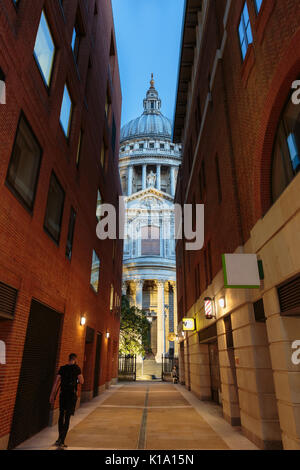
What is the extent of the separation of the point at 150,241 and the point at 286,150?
46548 millimetres

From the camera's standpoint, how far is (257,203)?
764 cm

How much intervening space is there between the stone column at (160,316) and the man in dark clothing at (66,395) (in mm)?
39714

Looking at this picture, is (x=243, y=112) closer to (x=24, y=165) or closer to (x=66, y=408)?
(x=24, y=165)

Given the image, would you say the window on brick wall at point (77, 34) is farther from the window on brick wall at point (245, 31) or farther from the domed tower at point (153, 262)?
the domed tower at point (153, 262)

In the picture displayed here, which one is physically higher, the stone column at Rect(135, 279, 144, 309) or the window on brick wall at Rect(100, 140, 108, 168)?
the window on brick wall at Rect(100, 140, 108, 168)

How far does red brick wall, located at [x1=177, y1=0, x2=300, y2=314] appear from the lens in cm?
642

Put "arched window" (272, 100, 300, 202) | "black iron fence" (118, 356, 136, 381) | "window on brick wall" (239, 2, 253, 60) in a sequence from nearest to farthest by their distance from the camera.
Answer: "arched window" (272, 100, 300, 202)
"window on brick wall" (239, 2, 253, 60)
"black iron fence" (118, 356, 136, 381)

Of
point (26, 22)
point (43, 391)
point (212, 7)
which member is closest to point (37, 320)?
point (43, 391)

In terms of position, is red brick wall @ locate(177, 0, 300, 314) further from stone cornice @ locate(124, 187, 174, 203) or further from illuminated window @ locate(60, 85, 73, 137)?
stone cornice @ locate(124, 187, 174, 203)

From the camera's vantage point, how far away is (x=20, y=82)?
712cm

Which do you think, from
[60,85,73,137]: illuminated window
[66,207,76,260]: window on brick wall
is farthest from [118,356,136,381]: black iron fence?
[60,85,73,137]: illuminated window

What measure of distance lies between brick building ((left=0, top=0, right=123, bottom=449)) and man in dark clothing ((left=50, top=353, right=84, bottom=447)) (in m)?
1.05

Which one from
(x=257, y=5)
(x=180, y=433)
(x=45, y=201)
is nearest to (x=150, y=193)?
(x=45, y=201)

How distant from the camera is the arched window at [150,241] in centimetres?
5228
